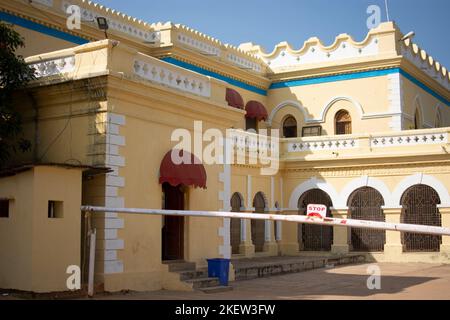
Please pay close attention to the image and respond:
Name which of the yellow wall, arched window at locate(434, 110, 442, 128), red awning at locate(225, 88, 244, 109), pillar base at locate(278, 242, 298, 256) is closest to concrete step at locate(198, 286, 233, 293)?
the yellow wall

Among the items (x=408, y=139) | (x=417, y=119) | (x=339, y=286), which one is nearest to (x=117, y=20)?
(x=408, y=139)

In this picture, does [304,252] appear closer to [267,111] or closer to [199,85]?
[267,111]

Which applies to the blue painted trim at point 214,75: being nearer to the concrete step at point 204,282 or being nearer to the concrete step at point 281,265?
the concrete step at point 281,265

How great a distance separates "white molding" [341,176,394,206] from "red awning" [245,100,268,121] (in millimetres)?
5555

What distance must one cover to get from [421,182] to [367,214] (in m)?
2.24

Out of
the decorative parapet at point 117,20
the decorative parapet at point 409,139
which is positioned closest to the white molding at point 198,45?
the decorative parapet at point 117,20

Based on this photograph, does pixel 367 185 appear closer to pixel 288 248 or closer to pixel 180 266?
pixel 288 248

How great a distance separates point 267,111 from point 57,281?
18.1m

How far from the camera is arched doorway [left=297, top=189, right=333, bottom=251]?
2352 centimetres

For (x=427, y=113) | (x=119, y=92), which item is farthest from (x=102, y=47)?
(x=427, y=113)

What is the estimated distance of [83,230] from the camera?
12.2m

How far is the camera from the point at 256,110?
2655 cm

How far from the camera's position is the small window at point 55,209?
11336 millimetres

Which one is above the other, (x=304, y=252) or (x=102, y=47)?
(x=102, y=47)
